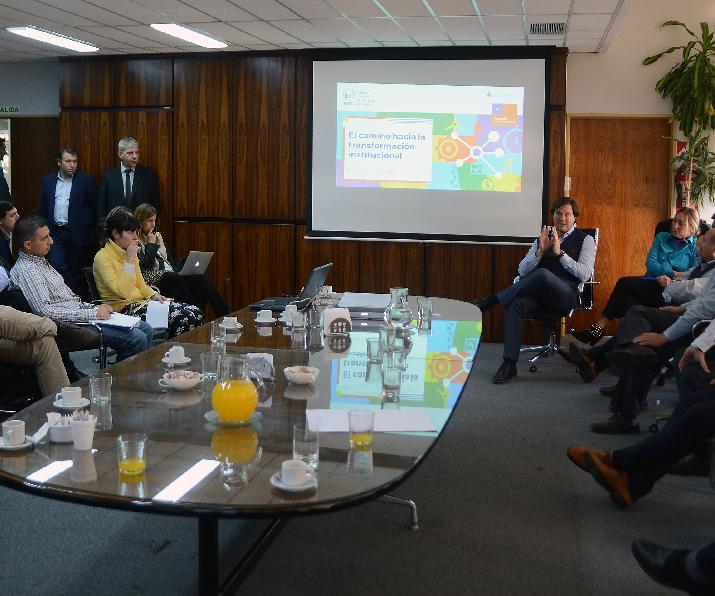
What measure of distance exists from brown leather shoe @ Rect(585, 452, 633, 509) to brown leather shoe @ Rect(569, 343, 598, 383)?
234 centimetres

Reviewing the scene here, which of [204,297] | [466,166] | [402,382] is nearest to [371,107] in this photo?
[466,166]

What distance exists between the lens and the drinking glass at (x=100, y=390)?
278 centimetres

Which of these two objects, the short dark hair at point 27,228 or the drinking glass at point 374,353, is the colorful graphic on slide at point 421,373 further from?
the short dark hair at point 27,228

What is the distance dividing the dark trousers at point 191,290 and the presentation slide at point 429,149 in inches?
69.4

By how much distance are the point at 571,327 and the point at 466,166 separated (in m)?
1.94

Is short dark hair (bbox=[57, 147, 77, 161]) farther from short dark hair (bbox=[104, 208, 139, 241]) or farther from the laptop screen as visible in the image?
the laptop screen

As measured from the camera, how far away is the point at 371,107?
8586 mm

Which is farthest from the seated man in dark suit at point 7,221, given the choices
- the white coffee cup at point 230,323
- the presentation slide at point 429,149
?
the presentation slide at point 429,149

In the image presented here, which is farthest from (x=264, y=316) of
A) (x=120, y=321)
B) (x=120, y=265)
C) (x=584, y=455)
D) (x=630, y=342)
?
(x=630, y=342)

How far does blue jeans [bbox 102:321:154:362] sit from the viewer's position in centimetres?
527

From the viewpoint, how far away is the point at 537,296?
6875mm

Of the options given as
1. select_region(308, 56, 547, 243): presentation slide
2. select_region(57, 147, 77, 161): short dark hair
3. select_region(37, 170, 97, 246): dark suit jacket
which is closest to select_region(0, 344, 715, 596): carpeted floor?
select_region(308, 56, 547, 243): presentation slide

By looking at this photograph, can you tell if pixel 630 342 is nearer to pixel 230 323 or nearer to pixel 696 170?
pixel 230 323

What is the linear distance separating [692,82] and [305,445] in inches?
275
